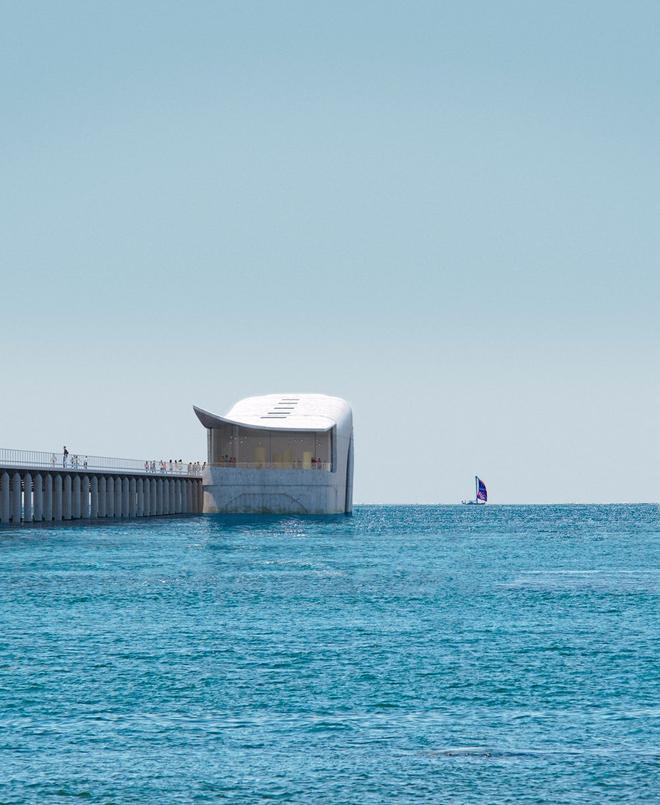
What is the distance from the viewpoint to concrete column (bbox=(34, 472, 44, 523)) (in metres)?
103

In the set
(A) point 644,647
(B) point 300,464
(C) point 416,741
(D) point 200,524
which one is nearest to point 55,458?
(D) point 200,524

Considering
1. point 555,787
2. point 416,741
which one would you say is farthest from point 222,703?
point 555,787

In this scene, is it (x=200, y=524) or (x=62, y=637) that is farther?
(x=200, y=524)

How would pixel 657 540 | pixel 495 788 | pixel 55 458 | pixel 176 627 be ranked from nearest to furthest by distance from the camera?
pixel 495 788 → pixel 176 627 → pixel 657 540 → pixel 55 458

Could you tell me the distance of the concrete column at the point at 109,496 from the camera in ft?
411

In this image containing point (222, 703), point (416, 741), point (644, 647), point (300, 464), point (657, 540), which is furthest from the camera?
point (300, 464)

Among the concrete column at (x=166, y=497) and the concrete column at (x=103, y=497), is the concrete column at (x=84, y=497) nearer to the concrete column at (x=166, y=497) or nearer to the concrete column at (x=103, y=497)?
the concrete column at (x=103, y=497)

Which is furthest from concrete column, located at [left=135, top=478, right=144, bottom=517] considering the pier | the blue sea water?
the blue sea water

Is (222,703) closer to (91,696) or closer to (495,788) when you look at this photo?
(91,696)

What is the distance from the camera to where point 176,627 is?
34750mm

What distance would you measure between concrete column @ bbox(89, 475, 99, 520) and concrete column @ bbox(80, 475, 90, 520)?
820 millimetres

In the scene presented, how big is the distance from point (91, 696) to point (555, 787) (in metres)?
9.80

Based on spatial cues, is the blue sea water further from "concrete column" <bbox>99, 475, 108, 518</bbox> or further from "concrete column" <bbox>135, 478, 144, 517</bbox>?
"concrete column" <bbox>135, 478, 144, 517</bbox>

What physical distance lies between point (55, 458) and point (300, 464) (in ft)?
114
